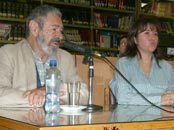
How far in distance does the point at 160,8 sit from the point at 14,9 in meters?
2.44

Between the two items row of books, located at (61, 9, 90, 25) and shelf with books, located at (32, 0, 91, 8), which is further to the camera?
row of books, located at (61, 9, 90, 25)

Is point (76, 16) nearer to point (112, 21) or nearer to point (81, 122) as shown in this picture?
point (112, 21)

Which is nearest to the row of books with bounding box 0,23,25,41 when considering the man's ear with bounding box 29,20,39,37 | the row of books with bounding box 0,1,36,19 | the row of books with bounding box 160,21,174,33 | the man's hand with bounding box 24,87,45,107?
the row of books with bounding box 0,1,36,19

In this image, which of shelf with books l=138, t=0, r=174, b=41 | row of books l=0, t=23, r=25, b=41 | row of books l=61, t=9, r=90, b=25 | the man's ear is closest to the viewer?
the man's ear

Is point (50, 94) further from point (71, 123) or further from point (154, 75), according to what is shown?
point (154, 75)

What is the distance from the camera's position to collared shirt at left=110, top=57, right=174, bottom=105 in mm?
2434

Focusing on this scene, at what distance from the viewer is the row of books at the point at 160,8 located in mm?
5670

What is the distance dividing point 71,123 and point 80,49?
59 centimetres

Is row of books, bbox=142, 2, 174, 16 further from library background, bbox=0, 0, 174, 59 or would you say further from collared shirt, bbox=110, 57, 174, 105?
collared shirt, bbox=110, 57, 174, 105

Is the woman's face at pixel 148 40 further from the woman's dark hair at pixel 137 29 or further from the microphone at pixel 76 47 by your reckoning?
the microphone at pixel 76 47

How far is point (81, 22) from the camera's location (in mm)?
5020

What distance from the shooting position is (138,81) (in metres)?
2.56

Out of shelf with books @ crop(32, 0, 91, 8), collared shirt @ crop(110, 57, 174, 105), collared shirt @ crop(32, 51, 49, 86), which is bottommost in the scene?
collared shirt @ crop(110, 57, 174, 105)

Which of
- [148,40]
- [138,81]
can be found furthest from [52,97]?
[148,40]
